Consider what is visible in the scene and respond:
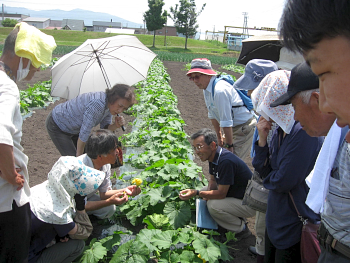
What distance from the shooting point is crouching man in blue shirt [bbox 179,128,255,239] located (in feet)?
9.69

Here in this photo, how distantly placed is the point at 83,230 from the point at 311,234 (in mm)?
1777

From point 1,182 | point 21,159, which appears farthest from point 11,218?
point 21,159

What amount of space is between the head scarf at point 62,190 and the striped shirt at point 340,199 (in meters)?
1.74

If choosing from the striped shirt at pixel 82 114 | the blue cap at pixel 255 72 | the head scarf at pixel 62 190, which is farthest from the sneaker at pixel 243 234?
the striped shirt at pixel 82 114

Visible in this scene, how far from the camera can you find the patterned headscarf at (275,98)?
1793mm

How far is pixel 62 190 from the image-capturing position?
221 cm

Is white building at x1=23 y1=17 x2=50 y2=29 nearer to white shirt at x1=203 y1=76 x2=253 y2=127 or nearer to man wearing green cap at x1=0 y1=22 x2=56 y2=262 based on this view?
white shirt at x1=203 y1=76 x2=253 y2=127

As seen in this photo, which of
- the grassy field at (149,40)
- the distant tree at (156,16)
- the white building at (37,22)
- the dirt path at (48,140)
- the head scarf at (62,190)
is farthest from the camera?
the white building at (37,22)

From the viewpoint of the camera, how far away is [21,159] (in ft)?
5.86

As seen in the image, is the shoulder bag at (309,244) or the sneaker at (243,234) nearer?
the shoulder bag at (309,244)

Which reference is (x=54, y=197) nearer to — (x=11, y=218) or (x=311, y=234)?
(x=11, y=218)

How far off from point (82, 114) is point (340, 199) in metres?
2.87

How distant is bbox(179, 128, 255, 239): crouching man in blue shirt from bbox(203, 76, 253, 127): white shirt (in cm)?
56

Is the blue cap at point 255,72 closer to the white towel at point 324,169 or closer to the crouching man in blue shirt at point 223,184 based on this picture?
the crouching man in blue shirt at point 223,184
